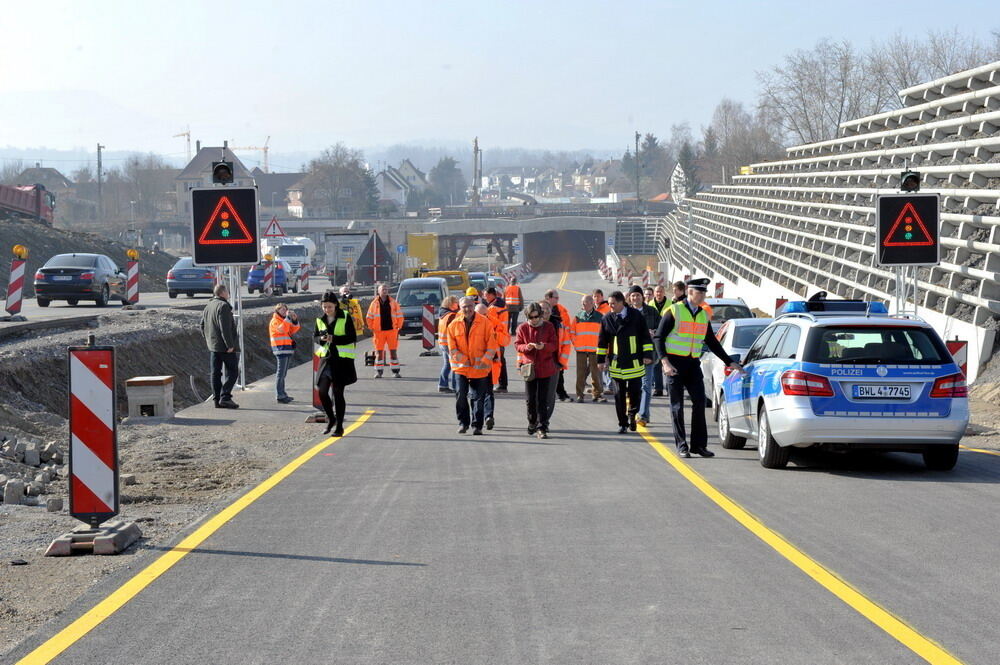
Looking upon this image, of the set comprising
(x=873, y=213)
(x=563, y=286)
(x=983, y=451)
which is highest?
(x=873, y=213)

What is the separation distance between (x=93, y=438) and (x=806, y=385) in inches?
257

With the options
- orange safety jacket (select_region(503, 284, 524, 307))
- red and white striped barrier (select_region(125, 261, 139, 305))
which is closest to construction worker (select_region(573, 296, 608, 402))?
orange safety jacket (select_region(503, 284, 524, 307))

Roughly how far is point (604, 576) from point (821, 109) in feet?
336

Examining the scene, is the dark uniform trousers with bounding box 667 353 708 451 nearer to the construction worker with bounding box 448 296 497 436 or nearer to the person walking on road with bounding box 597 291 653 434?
the person walking on road with bounding box 597 291 653 434

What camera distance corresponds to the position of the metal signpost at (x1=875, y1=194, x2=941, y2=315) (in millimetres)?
20109

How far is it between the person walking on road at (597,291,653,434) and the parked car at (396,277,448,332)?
21.7 metres

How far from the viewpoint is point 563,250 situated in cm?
14700

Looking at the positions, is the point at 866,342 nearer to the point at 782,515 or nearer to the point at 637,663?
the point at 782,515

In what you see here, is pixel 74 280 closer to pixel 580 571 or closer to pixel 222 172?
pixel 222 172

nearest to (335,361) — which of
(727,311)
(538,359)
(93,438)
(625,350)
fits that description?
(538,359)

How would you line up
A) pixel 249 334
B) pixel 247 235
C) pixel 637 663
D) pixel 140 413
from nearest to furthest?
pixel 637 663
pixel 140 413
pixel 247 235
pixel 249 334

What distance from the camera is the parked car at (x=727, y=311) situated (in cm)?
2484

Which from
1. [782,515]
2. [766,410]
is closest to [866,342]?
[766,410]

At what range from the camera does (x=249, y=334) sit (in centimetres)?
3434
